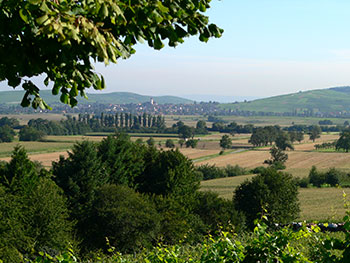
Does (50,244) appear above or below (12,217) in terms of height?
below

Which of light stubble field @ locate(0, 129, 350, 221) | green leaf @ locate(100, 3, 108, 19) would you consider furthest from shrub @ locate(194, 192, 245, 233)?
green leaf @ locate(100, 3, 108, 19)

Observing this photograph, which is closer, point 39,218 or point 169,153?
point 39,218

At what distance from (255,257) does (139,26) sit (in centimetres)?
505

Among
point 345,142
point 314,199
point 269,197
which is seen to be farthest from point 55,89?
point 345,142

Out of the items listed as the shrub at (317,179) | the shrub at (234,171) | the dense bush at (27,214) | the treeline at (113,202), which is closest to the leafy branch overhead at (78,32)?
the treeline at (113,202)

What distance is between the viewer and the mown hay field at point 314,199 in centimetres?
5710

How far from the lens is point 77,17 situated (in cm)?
632

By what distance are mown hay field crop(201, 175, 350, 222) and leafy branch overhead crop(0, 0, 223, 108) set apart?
45.8 m

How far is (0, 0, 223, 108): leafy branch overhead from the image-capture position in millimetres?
6125

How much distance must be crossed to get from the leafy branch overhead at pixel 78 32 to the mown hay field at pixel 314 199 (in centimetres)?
4584

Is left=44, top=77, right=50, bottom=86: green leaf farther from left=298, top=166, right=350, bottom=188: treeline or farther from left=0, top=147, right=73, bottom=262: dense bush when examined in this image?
left=298, top=166, right=350, bottom=188: treeline

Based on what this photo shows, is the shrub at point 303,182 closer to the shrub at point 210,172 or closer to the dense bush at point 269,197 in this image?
the shrub at point 210,172

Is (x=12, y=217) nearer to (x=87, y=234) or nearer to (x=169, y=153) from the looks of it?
(x=87, y=234)

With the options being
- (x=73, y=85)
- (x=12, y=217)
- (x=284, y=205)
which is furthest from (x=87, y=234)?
(x=73, y=85)
